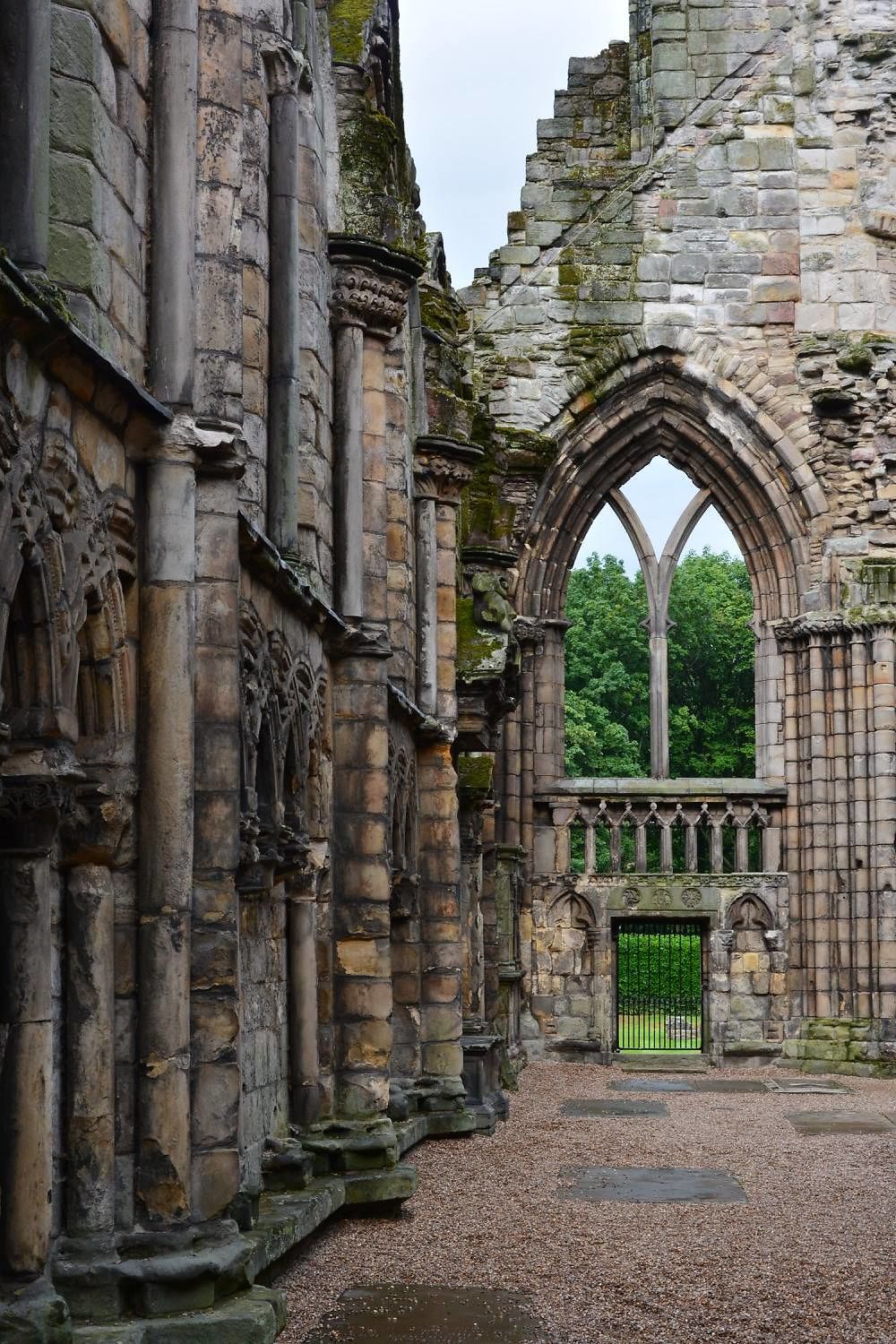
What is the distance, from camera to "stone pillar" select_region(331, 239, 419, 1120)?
33.0ft

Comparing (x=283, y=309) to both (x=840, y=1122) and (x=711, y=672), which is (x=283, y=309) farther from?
(x=711, y=672)

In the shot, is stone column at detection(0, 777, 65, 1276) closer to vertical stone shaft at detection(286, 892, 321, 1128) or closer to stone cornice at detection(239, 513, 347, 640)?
stone cornice at detection(239, 513, 347, 640)

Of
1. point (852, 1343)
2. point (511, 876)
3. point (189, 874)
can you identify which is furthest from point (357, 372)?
point (511, 876)

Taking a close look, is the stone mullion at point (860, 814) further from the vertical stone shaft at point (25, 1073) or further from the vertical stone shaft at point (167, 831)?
the vertical stone shaft at point (25, 1073)

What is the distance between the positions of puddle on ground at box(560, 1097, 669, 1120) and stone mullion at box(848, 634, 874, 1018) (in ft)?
15.4

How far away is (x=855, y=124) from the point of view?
22.7m

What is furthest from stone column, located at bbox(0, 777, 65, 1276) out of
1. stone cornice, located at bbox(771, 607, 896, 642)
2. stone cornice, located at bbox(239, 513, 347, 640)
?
stone cornice, located at bbox(771, 607, 896, 642)

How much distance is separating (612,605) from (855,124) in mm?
17962

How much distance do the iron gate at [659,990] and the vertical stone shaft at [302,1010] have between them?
12.5 m

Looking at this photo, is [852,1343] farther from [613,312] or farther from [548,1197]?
[613,312]

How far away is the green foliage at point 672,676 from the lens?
3622cm

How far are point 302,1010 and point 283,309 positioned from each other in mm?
3107

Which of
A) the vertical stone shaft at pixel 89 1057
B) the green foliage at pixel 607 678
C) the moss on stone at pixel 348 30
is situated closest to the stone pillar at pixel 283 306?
the moss on stone at pixel 348 30

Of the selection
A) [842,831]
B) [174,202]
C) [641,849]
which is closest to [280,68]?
[174,202]
